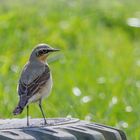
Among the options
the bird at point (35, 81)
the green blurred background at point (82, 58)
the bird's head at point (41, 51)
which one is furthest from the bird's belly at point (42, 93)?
the green blurred background at point (82, 58)

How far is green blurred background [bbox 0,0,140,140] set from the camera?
6688mm

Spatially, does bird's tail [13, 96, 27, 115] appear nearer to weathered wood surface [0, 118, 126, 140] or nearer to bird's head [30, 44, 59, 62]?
weathered wood surface [0, 118, 126, 140]

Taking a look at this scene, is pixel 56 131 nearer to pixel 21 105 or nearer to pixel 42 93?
pixel 21 105

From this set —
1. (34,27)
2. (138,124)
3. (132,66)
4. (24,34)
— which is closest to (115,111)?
(138,124)

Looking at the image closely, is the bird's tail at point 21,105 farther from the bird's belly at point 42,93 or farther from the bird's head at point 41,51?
the bird's head at point 41,51

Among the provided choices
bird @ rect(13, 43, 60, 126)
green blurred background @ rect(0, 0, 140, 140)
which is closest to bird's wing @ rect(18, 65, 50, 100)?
bird @ rect(13, 43, 60, 126)

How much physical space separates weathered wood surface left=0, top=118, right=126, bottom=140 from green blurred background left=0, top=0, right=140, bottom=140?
1.57m

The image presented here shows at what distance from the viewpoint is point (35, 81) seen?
4602mm

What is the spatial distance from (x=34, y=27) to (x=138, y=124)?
4.37 meters

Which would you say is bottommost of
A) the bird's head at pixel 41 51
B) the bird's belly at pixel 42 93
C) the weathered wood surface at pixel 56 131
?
the weathered wood surface at pixel 56 131

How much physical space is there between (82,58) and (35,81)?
14.8 ft

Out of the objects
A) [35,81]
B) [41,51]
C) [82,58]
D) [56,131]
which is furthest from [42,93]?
[82,58]

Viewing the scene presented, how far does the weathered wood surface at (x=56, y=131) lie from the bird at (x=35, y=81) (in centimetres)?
12

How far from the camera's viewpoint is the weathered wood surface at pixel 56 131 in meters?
3.95
